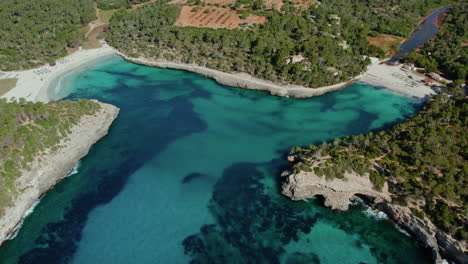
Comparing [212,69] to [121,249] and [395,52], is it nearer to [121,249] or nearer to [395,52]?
[121,249]

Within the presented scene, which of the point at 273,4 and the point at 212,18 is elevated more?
the point at 273,4

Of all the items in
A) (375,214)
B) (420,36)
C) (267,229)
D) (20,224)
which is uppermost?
(420,36)

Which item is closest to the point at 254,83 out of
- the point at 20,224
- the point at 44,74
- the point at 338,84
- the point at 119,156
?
the point at 338,84

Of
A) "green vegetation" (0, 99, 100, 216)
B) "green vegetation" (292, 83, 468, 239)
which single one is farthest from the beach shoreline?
"green vegetation" (0, 99, 100, 216)

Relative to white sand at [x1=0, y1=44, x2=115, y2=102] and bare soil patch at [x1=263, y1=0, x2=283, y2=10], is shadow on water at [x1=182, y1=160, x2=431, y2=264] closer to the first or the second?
white sand at [x1=0, y1=44, x2=115, y2=102]

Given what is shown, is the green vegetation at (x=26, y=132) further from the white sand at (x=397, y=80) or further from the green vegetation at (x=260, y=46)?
the white sand at (x=397, y=80)

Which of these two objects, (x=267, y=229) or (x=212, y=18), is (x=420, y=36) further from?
(x=267, y=229)
